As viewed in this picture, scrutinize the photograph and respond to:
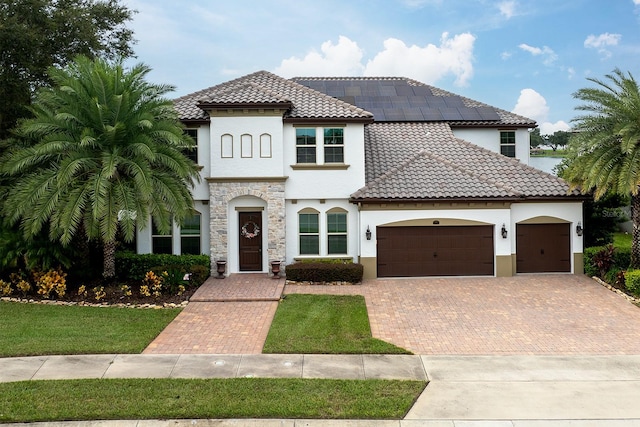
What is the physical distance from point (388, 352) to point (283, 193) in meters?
9.20

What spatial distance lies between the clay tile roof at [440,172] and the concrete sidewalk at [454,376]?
8.92 metres

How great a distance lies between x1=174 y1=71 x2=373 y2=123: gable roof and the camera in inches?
717

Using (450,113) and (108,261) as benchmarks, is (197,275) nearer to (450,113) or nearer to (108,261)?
(108,261)

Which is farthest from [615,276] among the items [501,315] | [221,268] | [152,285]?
[152,285]

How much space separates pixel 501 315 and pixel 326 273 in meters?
6.41

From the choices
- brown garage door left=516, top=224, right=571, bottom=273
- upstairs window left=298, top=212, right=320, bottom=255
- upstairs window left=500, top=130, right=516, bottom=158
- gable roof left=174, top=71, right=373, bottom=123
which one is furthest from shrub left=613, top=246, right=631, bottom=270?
upstairs window left=298, top=212, right=320, bottom=255

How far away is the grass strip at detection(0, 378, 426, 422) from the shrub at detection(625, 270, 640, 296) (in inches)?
407

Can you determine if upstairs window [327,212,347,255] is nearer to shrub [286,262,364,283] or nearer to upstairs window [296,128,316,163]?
shrub [286,262,364,283]

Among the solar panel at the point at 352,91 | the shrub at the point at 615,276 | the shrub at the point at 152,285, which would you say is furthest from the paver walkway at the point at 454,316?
the solar panel at the point at 352,91

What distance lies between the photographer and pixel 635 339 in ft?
39.5

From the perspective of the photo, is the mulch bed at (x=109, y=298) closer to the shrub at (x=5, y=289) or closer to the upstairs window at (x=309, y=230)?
the shrub at (x=5, y=289)

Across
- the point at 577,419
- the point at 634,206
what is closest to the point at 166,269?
the point at 577,419

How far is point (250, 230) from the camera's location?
19.4 m

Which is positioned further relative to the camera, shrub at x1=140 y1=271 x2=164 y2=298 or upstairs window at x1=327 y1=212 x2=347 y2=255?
upstairs window at x1=327 y1=212 x2=347 y2=255
